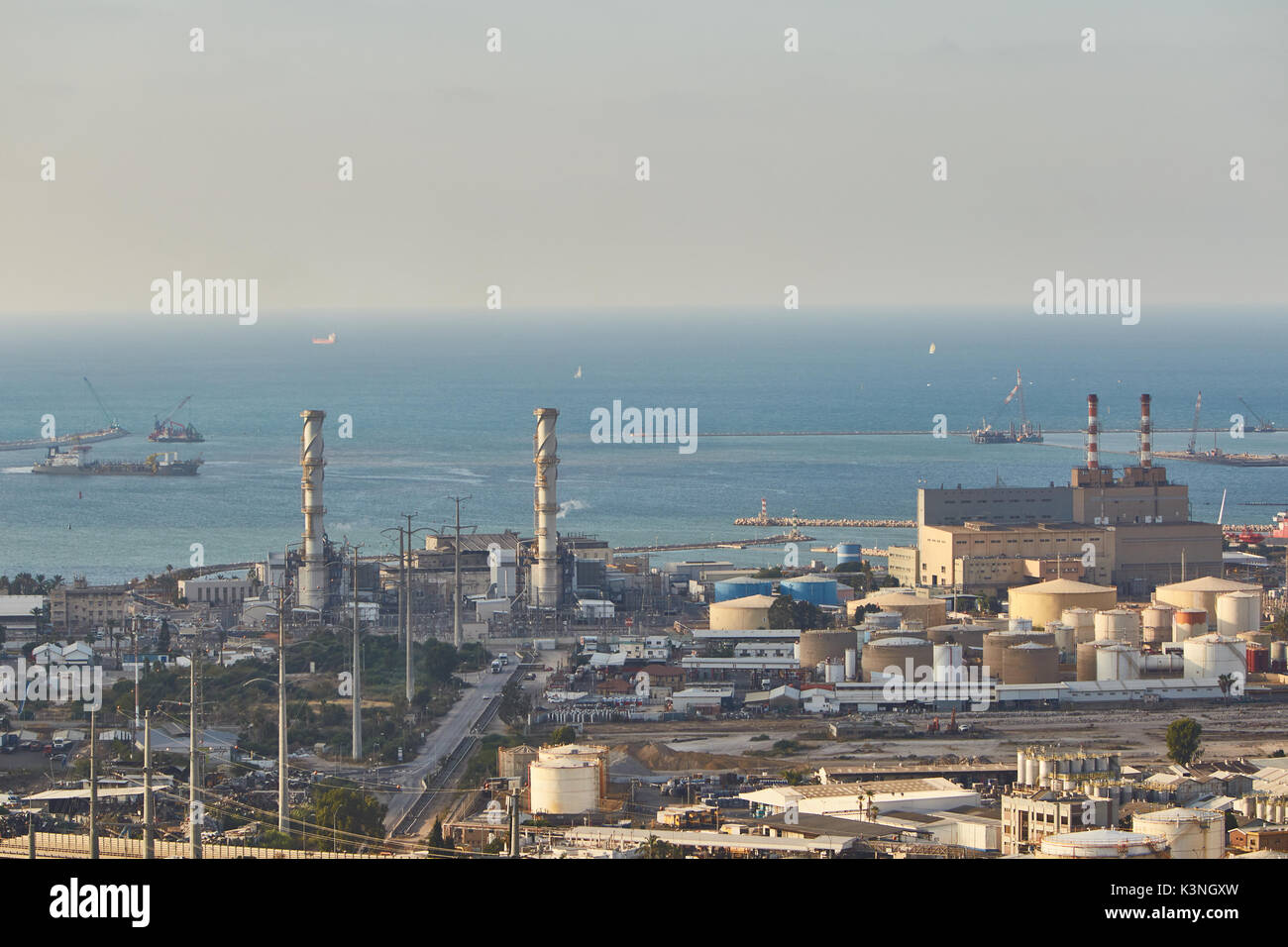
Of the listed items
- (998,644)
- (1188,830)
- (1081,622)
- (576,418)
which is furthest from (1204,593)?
(576,418)

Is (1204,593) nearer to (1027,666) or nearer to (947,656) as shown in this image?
(1027,666)

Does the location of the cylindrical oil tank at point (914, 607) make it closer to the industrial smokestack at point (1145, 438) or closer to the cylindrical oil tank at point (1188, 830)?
the industrial smokestack at point (1145, 438)

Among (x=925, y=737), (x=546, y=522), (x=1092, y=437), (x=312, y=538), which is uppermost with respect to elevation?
(x=1092, y=437)

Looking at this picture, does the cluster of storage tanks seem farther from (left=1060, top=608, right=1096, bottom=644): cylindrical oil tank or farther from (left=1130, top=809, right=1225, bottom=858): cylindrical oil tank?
(left=1060, top=608, right=1096, bottom=644): cylindrical oil tank

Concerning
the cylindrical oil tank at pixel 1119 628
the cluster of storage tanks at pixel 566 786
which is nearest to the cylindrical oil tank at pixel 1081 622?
the cylindrical oil tank at pixel 1119 628

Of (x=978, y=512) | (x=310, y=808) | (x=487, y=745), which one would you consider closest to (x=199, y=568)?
(x=978, y=512)
